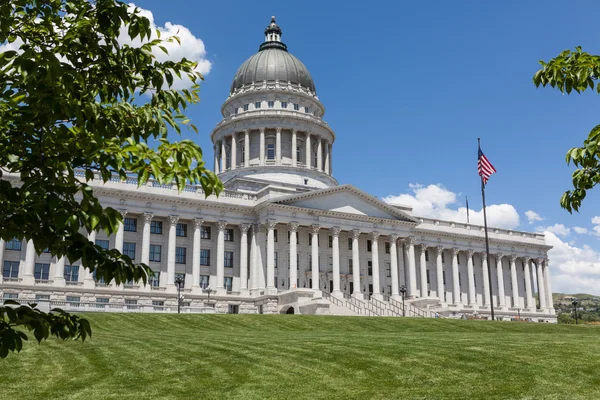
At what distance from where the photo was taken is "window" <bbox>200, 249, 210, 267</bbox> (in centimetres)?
7559

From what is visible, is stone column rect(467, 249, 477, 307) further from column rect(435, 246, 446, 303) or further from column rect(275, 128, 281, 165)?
column rect(275, 128, 281, 165)

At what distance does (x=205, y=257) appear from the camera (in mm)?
75938

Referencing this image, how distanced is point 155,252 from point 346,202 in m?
24.3

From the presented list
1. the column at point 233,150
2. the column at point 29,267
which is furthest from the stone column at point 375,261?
the column at point 29,267

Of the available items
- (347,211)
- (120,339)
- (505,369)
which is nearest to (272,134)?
(347,211)

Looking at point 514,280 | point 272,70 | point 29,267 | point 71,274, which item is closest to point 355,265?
point 514,280

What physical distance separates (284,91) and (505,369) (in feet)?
278

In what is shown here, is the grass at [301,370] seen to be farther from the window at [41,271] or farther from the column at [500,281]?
the column at [500,281]

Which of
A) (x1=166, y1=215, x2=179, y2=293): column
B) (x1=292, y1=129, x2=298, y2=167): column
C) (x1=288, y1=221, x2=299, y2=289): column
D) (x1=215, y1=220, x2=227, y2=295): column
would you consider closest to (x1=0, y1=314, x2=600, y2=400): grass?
(x1=166, y1=215, x2=179, y2=293): column

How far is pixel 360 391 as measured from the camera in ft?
57.9

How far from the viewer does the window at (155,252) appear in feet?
239

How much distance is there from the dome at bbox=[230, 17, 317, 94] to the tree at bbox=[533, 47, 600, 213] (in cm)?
9346

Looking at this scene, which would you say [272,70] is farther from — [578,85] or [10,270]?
[578,85]

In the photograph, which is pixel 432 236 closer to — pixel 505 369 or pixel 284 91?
pixel 284 91
